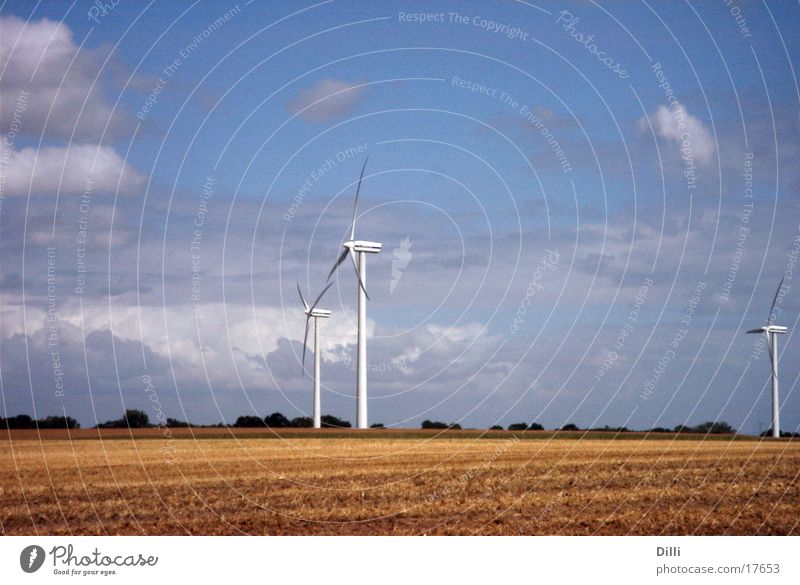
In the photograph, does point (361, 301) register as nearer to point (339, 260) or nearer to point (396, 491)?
point (339, 260)

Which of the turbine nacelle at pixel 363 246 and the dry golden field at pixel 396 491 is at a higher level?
the turbine nacelle at pixel 363 246

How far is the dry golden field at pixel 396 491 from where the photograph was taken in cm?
3031

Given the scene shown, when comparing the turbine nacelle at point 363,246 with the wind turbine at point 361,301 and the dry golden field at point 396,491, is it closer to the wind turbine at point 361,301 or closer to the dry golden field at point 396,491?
the wind turbine at point 361,301

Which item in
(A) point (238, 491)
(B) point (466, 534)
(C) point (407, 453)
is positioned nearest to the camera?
(B) point (466, 534)

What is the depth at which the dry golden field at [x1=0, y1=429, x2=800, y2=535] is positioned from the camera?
30.3 meters

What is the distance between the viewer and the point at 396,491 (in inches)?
1453

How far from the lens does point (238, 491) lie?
36.7 metres

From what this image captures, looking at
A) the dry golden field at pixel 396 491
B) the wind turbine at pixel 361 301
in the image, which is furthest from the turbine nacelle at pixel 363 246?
the dry golden field at pixel 396 491

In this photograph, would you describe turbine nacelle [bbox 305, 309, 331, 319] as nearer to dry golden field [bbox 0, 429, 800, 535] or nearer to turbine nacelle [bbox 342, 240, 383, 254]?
turbine nacelle [bbox 342, 240, 383, 254]

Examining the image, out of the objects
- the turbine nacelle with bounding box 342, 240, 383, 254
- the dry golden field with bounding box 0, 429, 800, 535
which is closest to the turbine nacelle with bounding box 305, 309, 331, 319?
the turbine nacelle with bounding box 342, 240, 383, 254

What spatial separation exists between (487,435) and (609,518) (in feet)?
171

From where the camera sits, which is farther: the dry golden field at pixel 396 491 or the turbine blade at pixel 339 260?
the turbine blade at pixel 339 260
